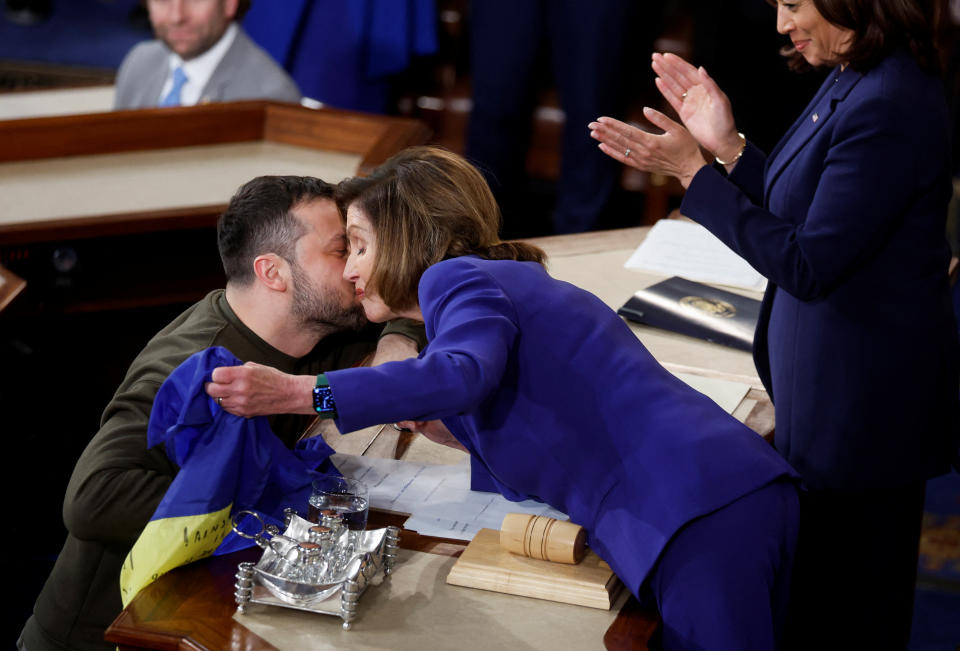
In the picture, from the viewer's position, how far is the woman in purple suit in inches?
61.9

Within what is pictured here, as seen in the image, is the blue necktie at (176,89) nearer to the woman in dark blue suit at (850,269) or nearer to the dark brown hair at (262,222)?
the dark brown hair at (262,222)

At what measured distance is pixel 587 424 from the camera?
1.72 metres

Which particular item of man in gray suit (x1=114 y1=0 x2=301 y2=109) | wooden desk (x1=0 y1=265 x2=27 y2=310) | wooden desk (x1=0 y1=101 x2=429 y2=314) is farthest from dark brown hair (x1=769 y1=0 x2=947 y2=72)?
man in gray suit (x1=114 y1=0 x2=301 y2=109)

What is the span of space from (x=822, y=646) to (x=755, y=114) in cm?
338

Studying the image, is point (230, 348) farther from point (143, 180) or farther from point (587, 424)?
point (143, 180)

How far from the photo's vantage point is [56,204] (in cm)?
319

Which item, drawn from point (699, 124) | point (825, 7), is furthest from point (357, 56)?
point (825, 7)

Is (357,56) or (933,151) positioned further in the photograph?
(357,56)

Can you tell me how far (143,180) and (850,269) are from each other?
215cm

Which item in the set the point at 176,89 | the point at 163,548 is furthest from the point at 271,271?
the point at 176,89

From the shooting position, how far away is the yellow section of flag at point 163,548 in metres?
1.65

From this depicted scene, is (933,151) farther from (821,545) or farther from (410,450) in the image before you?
(410,450)

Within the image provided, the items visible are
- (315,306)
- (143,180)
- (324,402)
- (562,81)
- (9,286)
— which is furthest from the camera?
(562,81)

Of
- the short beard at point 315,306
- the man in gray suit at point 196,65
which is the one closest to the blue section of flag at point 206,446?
the short beard at point 315,306
